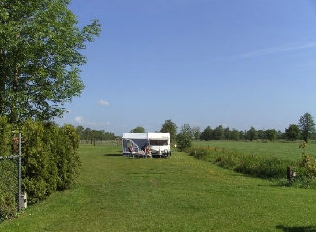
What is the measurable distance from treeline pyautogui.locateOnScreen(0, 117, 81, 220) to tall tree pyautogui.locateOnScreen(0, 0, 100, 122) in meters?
1.70

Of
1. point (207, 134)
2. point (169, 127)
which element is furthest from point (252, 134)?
point (169, 127)

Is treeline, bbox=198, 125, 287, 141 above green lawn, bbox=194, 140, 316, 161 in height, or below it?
above

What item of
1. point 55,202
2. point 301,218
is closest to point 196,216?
point 301,218

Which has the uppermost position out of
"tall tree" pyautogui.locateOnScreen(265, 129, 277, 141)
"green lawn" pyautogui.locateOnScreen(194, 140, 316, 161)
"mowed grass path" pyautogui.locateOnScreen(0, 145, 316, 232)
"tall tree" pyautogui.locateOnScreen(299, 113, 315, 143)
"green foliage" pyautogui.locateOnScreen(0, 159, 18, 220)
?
"tall tree" pyautogui.locateOnScreen(299, 113, 315, 143)

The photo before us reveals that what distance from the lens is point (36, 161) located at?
422 inches

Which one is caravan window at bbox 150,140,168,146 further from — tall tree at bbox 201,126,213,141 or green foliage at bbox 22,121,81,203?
tall tree at bbox 201,126,213,141

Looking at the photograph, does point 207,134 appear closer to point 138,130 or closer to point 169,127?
point 138,130

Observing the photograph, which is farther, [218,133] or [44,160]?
[218,133]

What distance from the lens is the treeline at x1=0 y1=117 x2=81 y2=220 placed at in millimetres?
8734

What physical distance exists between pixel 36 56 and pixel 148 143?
81.6 feet

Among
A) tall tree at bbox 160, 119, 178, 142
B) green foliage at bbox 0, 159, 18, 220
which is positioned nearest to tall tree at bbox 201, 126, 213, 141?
tall tree at bbox 160, 119, 178, 142

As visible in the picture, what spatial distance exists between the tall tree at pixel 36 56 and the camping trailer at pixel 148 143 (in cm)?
2261

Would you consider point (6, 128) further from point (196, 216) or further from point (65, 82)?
point (65, 82)

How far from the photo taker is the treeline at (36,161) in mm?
8734
